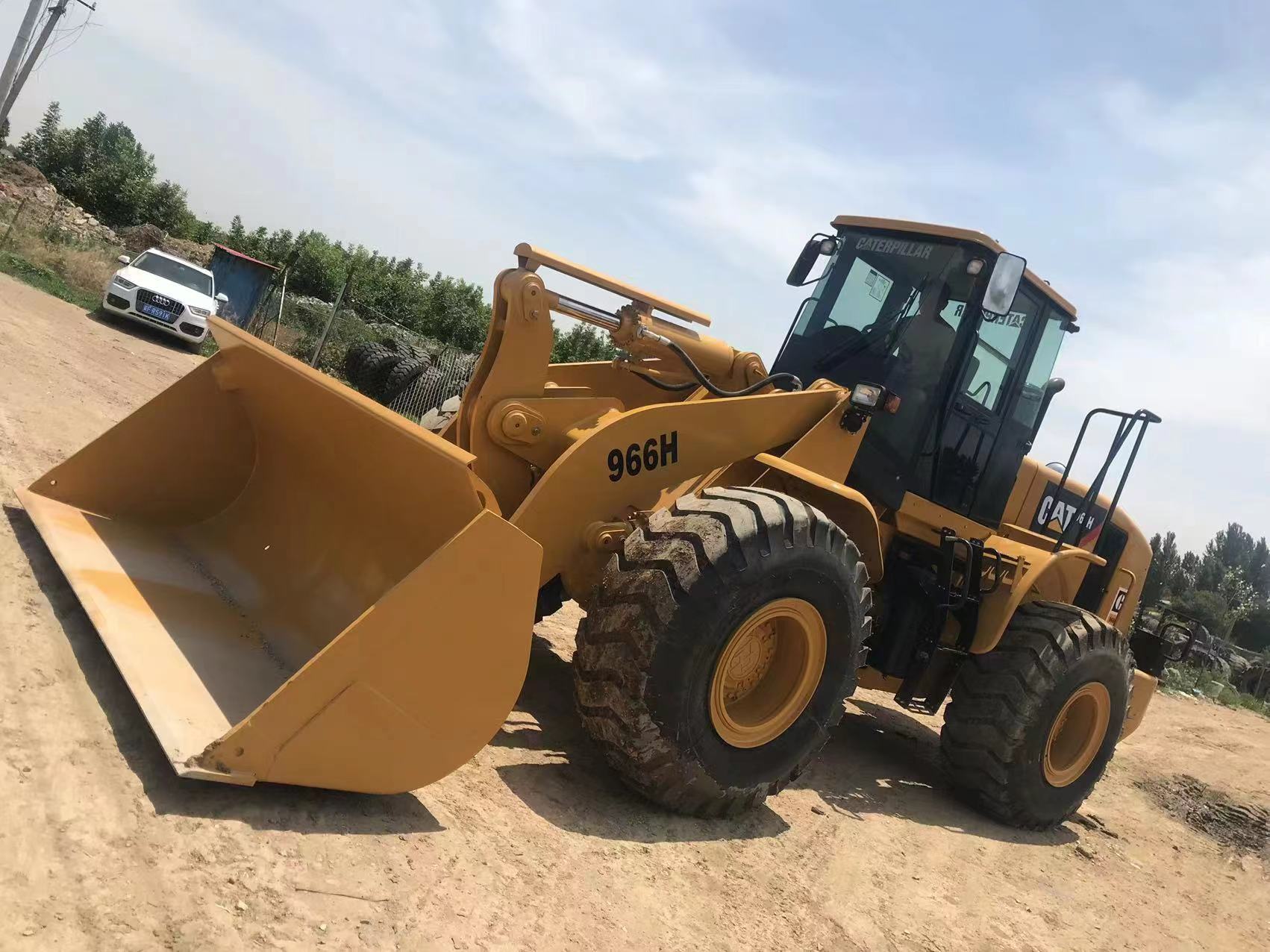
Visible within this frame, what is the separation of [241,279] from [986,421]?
2188 cm

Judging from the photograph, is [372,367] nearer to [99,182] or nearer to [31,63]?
[31,63]

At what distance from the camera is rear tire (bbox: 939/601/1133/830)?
17.9ft

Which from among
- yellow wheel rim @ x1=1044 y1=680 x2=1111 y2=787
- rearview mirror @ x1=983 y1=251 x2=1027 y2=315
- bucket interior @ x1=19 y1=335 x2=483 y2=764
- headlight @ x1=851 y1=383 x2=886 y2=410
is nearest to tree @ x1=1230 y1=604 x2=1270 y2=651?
yellow wheel rim @ x1=1044 y1=680 x2=1111 y2=787

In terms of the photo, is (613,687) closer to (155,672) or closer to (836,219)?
(155,672)

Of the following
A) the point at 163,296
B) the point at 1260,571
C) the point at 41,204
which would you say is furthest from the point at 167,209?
the point at 1260,571

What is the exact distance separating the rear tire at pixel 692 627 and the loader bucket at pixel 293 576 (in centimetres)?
63

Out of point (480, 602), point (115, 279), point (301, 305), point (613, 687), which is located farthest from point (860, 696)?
point (301, 305)

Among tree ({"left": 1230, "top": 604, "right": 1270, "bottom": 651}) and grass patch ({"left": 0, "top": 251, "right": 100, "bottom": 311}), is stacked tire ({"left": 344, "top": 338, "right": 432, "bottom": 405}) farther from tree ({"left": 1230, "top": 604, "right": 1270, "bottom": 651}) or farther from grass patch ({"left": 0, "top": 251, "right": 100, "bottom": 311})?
tree ({"left": 1230, "top": 604, "right": 1270, "bottom": 651})

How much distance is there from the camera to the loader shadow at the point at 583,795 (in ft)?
12.1

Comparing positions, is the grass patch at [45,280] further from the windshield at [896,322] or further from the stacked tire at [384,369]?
the windshield at [896,322]

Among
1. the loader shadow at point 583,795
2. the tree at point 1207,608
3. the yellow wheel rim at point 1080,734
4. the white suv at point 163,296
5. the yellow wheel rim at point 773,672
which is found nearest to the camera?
the loader shadow at point 583,795

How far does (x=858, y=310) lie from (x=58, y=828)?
187 inches

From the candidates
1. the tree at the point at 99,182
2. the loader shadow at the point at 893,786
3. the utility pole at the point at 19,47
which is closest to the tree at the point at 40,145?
the tree at the point at 99,182

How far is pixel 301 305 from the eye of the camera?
23.5 meters
